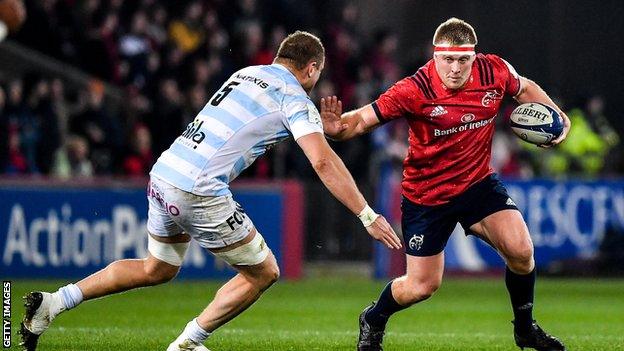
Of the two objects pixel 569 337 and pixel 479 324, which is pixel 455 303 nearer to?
pixel 479 324

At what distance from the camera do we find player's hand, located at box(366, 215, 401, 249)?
303 inches

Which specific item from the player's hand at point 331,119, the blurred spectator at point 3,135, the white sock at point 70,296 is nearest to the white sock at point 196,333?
the white sock at point 70,296

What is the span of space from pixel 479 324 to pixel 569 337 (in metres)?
1.57

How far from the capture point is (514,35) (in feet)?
82.3

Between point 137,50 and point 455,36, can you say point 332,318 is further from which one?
point 137,50

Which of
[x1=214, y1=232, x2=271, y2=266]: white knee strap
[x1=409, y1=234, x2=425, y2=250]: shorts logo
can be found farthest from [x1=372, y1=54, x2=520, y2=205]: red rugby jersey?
[x1=214, y1=232, x2=271, y2=266]: white knee strap

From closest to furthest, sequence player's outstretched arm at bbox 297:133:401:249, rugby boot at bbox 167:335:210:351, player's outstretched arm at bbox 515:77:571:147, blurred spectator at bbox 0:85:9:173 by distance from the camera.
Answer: player's outstretched arm at bbox 297:133:401:249, rugby boot at bbox 167:335:210:351, player's outstretched arm at bbox 515:77:571:147, blurred spectator at bbox 0:85:9:173

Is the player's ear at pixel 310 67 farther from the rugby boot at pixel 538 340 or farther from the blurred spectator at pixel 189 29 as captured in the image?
the blurred spectator at pixel 189 29

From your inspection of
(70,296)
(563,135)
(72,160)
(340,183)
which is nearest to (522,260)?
(563,135)

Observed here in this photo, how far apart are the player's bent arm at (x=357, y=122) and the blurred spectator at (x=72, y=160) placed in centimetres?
890

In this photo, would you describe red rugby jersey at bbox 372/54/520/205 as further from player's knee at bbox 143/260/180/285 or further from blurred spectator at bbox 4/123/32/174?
blurred spectator at bbox 4/123/32/174

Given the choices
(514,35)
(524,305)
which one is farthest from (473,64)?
(514,35)

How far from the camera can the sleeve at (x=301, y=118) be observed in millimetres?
7930

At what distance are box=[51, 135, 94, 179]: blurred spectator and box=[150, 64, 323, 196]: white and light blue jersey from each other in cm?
945
